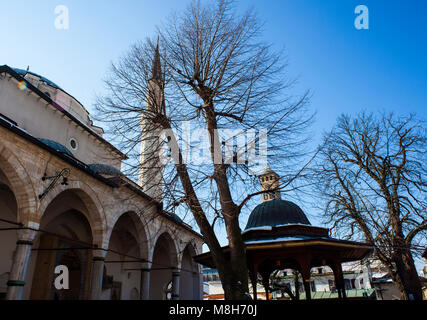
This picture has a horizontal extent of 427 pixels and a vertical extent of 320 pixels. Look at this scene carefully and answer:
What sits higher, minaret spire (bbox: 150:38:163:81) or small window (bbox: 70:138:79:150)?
small window (bbox: 70:138:79:150)

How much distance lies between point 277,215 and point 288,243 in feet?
7.30

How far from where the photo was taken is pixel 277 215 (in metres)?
9.52

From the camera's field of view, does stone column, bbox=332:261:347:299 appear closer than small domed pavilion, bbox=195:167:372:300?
No

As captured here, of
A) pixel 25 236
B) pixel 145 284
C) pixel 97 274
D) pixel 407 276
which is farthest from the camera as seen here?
pixel 145 284

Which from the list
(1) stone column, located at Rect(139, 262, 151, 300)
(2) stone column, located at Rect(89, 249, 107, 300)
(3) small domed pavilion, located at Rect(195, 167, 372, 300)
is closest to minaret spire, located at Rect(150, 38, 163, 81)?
(3) small domed pavilion, located at Rect(195, 167, 372, 300)

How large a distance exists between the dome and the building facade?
2685 mm

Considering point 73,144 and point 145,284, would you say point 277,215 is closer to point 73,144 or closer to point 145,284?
point 145,284

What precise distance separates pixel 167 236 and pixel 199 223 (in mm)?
11139

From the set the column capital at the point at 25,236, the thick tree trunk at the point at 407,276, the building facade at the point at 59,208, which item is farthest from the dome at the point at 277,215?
the column capital at the point at 25,236

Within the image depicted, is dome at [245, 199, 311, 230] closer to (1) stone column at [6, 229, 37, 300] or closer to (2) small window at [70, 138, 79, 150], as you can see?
(1) stone column at [6, 229, 37, 300]

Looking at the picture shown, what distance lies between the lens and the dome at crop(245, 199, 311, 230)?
9.29m

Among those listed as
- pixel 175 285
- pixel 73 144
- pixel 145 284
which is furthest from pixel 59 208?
pixel 175 285

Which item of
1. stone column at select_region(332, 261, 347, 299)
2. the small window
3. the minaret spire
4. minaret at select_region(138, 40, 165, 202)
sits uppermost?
the small window

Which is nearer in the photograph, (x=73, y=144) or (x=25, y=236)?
(x=25, y=236)
